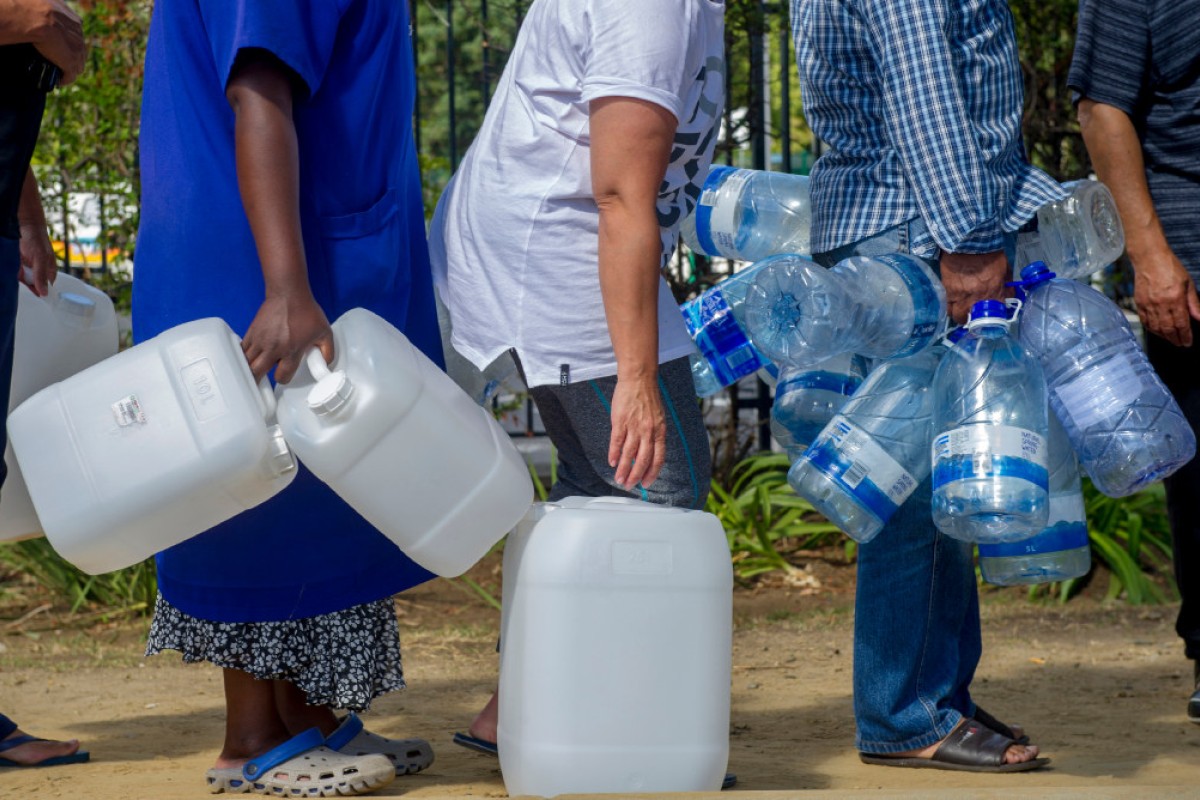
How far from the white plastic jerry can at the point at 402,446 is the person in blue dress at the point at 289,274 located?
0.10 metres

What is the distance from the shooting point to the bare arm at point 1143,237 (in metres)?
3.86

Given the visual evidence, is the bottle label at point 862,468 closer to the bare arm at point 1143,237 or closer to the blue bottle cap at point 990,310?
the blue bottle cap at point 990,310

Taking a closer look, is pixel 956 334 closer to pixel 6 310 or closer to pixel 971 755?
pixel 971 755

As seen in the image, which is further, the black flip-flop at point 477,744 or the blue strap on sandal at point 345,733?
the black flip-flop at point 477,744

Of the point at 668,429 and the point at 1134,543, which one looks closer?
the point at 668,429

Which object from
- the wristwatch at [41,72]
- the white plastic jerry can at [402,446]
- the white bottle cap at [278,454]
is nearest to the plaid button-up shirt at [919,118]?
the white plastic jerry can at [402,446]

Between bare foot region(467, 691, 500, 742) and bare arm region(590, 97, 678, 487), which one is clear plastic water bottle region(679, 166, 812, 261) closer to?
bare arm region(590, 97, 678, 487)

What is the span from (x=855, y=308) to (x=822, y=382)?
360 mm

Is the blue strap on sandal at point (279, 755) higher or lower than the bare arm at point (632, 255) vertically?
lower

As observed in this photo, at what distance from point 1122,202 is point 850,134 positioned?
36.6 inches

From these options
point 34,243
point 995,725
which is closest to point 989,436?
point 995,725

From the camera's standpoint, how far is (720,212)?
373 cm

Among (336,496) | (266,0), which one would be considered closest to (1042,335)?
(336,496)

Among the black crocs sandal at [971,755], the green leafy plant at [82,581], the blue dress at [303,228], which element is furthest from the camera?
the green leafy plant at [82,581]
